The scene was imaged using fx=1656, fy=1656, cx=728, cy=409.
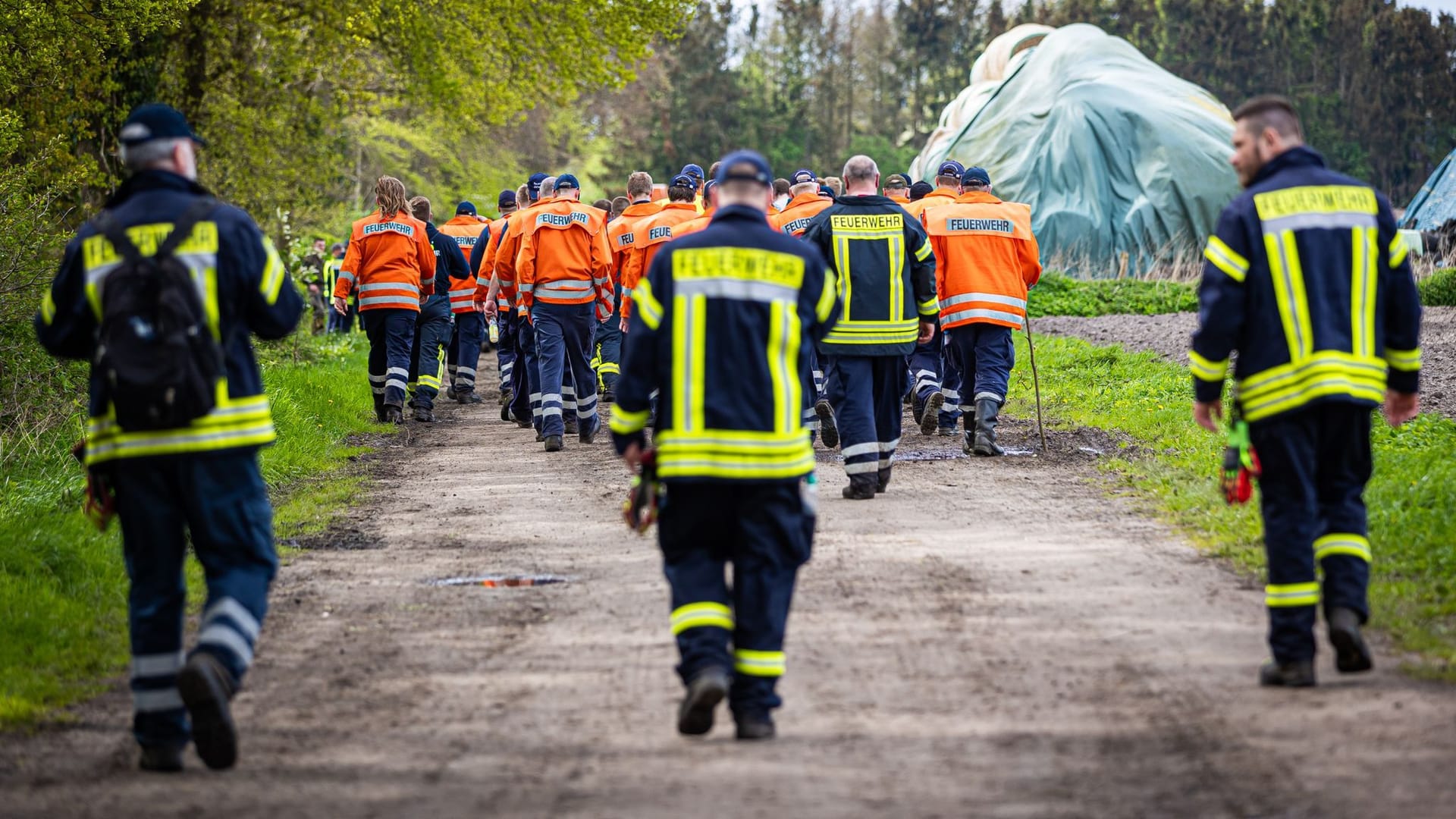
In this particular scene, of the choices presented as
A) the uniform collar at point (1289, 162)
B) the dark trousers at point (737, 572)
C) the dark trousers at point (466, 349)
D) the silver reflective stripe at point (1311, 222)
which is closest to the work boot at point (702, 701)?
the dark trousers at point (737, 572)

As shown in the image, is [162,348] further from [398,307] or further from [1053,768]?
[398,307]

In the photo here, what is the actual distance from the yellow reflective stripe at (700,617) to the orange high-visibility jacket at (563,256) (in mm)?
8492

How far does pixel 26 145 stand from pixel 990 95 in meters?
26.3

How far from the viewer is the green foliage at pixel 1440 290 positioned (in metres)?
22.7

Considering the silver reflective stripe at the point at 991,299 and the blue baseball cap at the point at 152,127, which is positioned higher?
the blue baseball cap at the point at 152,127

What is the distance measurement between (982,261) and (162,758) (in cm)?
847

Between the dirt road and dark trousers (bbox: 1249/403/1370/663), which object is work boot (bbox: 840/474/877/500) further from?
dark trousers (bbox: 1249/403/1370/663)

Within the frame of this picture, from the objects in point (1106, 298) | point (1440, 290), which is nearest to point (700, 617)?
point (1440, 290)

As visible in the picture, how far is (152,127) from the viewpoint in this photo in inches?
213

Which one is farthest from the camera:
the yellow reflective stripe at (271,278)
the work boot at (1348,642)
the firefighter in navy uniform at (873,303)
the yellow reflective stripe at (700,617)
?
the firefighter in navy uniform at (873,303)

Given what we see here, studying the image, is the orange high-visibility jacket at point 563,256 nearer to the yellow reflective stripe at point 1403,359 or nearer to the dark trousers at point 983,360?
the dark trousers at point 983,360

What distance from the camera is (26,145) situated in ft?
49.9

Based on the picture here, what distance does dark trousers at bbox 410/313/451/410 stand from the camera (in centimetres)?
1606

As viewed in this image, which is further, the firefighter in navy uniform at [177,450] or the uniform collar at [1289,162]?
the uniform collar at [1289,162]
